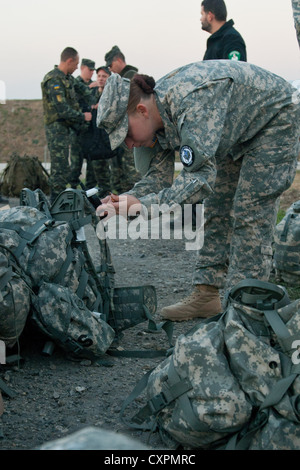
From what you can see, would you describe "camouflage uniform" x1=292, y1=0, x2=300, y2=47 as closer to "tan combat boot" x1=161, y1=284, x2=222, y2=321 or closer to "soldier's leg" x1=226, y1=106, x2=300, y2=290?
"soldier's leg" x1=226, y1=106, x2=300, y2=290

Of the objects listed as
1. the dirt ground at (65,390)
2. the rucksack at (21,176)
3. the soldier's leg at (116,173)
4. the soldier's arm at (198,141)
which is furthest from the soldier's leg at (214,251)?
the rucksack at (21,176)

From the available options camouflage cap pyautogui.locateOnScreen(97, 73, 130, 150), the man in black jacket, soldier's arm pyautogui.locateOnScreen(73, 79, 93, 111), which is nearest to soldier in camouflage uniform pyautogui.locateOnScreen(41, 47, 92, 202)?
soldier's arm pyautogui.locateOnScreen(73, 79, 93, 111)

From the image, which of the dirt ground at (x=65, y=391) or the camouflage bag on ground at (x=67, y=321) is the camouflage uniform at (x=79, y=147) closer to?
the dirt ground at (x=65, y=391)

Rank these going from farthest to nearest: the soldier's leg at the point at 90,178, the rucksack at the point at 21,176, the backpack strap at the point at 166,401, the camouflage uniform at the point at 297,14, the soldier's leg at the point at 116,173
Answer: the rucksack at the point at 21,176, the soldier's leg at the point at 90,178, the soldier's leg at the point at 116,173, the camouflage uniform at the point at 297,14, the backpack strap at the point at 166,401

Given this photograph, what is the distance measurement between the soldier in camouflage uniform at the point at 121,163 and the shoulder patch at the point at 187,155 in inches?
262

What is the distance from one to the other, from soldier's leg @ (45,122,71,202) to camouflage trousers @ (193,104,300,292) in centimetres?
585

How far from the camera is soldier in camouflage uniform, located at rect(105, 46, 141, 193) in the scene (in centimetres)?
999

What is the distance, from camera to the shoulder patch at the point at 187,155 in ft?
10.6

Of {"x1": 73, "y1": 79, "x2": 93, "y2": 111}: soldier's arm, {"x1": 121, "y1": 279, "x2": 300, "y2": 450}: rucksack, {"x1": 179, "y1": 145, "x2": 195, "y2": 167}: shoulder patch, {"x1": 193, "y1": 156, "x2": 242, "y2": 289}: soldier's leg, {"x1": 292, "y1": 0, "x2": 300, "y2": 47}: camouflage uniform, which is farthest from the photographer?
{"x1": 73, "y1": 79, "x2": 93, "y2": 111}: soldier's arm

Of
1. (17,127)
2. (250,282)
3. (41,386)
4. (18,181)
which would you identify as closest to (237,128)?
(250,282)

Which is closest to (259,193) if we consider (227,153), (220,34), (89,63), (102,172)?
(227,153)

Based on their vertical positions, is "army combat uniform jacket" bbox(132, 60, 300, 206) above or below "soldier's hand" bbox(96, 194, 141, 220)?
above

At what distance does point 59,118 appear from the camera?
967cm

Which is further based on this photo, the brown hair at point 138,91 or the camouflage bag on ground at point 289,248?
the camouflage bag on ground at point 289,248
